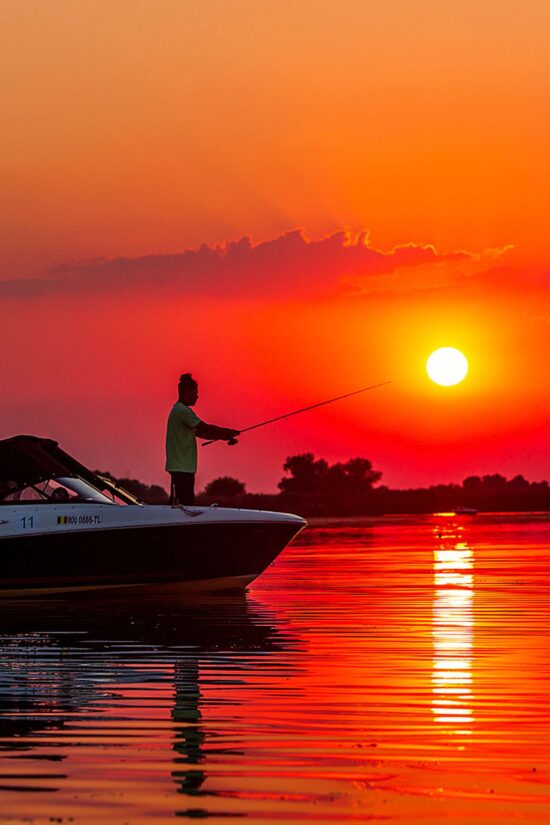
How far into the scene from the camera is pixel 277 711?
9656 mm

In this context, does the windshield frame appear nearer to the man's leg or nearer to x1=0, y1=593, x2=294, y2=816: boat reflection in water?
the man's leg

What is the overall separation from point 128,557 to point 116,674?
22.8 ft

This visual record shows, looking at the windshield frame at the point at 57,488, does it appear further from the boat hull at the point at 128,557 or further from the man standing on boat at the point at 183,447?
the man standing on boat at the point at 183,447

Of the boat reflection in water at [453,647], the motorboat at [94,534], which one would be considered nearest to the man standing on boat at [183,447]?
the motorboat at [94,534]

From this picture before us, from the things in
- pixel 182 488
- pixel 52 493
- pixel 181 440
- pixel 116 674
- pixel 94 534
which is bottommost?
pixel 116 674

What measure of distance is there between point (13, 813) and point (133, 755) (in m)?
1.30

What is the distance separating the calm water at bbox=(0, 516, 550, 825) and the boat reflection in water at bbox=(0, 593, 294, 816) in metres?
0.02

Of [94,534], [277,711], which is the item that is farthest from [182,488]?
[277,711]

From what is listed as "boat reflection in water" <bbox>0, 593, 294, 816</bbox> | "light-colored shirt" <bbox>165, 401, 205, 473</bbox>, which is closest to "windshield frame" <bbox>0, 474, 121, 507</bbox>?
"light-colored shirt" <bbox>165, 401, 205, 473</bbox>

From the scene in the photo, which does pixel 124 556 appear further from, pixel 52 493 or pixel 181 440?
pixel 181 440

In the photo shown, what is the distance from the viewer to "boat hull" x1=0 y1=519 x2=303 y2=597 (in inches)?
719

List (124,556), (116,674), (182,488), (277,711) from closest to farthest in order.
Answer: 1. (277,711)
2. (116,674)
3. (124,556)
4. (182,488)

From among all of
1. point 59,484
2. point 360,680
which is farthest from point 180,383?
point 360,680

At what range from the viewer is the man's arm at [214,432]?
19734 mm
